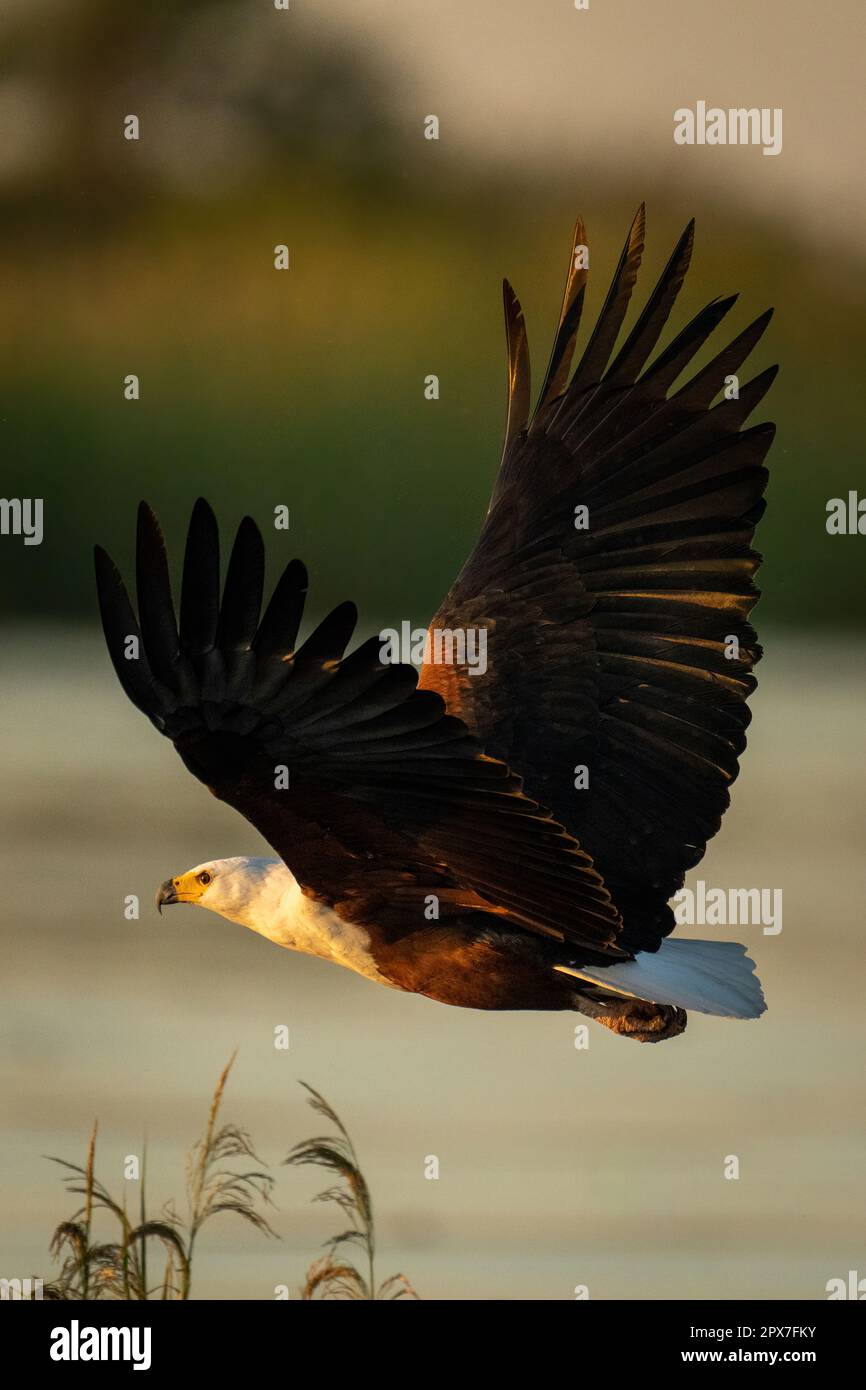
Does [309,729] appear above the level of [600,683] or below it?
below

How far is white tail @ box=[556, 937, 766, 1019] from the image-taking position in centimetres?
739

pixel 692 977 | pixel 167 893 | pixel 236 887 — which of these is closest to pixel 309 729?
pixel 236 887

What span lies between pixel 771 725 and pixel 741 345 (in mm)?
10338

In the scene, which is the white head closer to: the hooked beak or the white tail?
the hooked beak

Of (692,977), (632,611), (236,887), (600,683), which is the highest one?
(632,611)

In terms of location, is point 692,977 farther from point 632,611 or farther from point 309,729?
point 309,729

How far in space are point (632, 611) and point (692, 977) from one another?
116 cm

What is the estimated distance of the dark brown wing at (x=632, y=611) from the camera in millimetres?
7730

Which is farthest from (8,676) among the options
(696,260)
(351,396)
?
(696,260)

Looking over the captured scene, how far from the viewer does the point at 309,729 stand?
6.34 metres

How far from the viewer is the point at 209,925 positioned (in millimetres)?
12117

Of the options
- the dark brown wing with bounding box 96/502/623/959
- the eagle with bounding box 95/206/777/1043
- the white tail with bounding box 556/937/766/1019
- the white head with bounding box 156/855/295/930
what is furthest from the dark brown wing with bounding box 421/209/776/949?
the dark brown wing with bounding box 96/502/623/959

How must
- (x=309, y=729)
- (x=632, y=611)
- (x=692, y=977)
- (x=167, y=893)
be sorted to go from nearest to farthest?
(x=309, y=729), (x=692, y=977), (x=632, y=611), (x=167, y=893)

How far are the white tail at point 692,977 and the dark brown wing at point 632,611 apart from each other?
13cm
